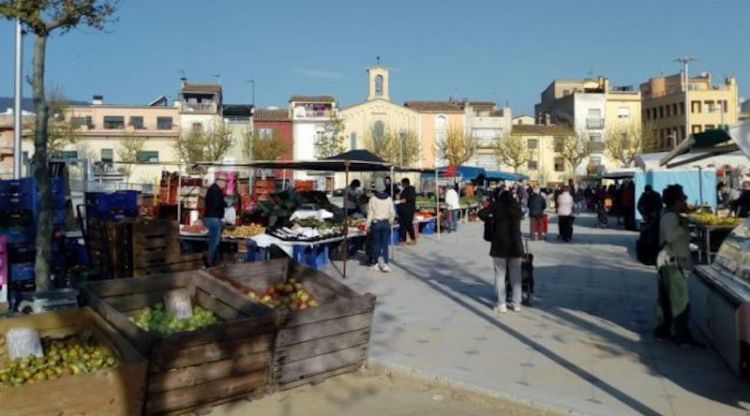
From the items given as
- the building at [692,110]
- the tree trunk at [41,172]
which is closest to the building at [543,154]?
the building at [692,110]

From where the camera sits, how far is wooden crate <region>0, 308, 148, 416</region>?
13.9 ft

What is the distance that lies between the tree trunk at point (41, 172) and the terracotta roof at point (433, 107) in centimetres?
6059

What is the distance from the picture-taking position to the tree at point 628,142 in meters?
60.3

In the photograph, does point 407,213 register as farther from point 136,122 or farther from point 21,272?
point 136,122

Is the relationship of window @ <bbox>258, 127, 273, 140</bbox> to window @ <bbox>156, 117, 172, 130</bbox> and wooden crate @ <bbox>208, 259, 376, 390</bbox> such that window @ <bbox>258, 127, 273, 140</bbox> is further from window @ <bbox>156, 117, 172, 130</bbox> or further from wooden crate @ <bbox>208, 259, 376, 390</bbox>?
wooden crate @ <bbox>208, 259, 376, 390</bbox>

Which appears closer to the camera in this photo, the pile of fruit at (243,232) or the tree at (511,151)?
the pile of fruit at (243,232)

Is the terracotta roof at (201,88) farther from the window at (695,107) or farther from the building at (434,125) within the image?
the window at (695,107)

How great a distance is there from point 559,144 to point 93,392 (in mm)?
65774

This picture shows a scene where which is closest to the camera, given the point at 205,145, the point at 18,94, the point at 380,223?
the point at 380,223

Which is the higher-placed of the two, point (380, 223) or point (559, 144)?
point (559, 144)

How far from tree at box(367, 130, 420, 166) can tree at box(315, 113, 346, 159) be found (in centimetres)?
340

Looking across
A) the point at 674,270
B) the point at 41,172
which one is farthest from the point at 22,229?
the point at 674,270

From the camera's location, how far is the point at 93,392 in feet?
14.7

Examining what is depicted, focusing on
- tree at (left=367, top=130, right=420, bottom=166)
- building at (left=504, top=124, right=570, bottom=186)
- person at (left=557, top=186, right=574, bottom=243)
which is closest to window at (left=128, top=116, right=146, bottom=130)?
tree at (left=367, top=130, right=420, bottom=166)
